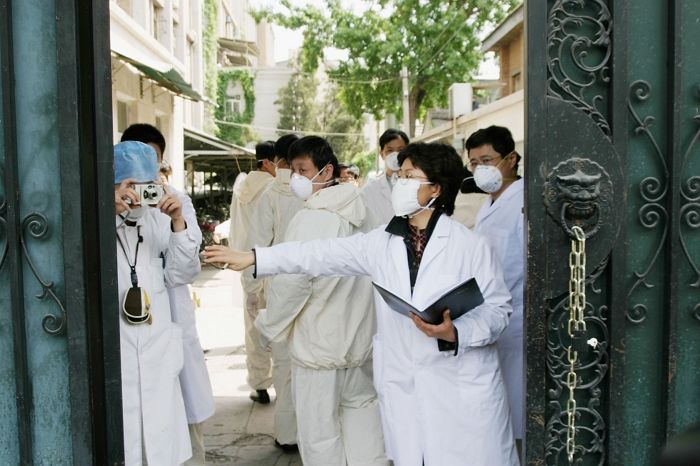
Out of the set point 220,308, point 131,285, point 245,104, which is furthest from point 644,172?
point 245,104

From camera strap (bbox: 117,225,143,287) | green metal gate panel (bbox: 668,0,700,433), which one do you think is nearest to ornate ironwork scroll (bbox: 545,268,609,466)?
green metal gate panel (bbox: 668,0,700,433)

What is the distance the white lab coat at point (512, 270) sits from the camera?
391 centimetres

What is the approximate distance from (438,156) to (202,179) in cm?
2587

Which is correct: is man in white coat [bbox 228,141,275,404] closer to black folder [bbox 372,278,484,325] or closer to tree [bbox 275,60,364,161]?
black folder [bbox 372,278,484,325]

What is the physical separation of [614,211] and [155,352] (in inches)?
80.1

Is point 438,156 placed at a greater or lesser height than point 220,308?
greater

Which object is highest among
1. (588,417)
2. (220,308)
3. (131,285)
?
(131,285)

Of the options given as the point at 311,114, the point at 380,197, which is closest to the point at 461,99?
the point at 380,197

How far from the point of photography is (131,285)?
3254mm

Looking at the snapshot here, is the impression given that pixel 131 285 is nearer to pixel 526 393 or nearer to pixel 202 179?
pixel 526 393

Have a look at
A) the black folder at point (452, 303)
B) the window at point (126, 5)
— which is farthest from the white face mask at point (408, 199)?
the window at point (126, 5)

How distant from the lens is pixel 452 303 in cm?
294

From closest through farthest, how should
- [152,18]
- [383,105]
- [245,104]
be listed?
[152,18] < [383,105] < [245,104]

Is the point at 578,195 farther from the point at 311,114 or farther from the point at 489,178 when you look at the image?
the point at 311,114
